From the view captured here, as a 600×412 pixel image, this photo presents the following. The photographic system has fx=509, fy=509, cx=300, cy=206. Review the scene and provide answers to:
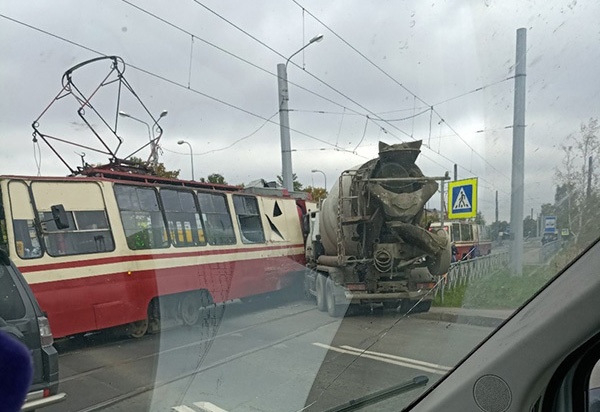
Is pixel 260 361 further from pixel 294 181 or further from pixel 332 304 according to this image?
pixel 294 181

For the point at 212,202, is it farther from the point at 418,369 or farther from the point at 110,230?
the point at 418,369

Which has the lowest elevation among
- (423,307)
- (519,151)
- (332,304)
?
(332,304)

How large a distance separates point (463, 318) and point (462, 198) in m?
1.18

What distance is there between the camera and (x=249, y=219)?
6.16 m

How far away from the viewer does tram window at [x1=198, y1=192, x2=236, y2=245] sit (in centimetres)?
540

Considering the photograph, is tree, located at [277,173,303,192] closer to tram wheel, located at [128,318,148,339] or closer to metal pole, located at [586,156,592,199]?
tram wheel, located at [128,318,148,339]

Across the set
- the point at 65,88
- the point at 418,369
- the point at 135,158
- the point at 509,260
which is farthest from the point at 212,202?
the point at 509,260

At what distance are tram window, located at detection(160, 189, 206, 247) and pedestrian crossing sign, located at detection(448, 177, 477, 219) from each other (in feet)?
8.43

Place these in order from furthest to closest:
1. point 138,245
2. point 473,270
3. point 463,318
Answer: point 138,245 < point 473,270 < point 463,318

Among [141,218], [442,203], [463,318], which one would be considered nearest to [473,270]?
[463,318]

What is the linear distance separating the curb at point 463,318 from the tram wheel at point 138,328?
2827 millimetres

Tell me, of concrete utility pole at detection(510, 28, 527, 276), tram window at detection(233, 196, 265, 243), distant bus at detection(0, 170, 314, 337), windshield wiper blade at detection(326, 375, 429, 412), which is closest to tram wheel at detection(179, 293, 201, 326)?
distant bus at detection(0, 170, 314, 337)

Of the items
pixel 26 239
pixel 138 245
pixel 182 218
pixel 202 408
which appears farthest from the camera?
pixel 182 218

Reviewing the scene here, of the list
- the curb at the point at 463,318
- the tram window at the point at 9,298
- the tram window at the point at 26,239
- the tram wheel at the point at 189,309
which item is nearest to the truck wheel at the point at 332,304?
the tram wheel at the point at 189,309
